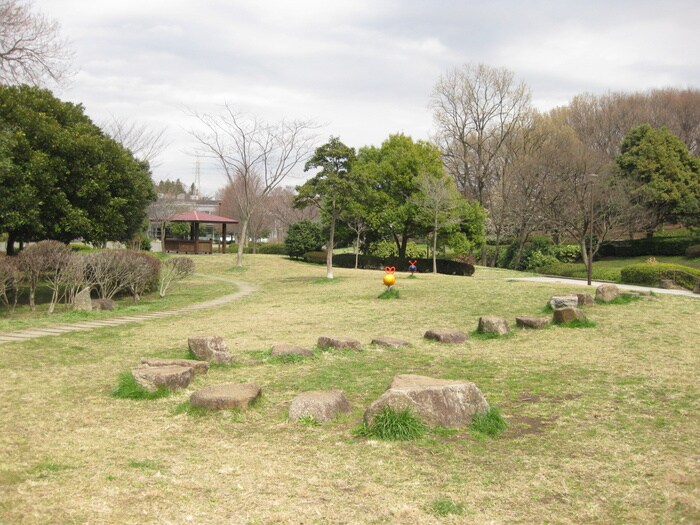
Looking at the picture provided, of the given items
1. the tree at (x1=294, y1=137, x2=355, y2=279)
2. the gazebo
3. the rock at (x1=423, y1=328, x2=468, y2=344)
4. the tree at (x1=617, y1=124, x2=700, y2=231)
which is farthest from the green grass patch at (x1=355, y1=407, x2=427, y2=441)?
the gazebo

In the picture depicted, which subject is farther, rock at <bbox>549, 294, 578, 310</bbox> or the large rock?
rock at <bbox>549, 294, 578, 310</bbox>

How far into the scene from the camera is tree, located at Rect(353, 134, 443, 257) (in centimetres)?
3088

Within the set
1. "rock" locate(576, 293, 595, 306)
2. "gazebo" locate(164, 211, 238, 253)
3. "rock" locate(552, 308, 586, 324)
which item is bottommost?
"rock" locate(552, 308, 586, 324)

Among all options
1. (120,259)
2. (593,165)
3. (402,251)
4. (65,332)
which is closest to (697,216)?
(593,165)

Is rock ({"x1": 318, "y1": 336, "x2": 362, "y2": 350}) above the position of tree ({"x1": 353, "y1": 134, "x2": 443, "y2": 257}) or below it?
below

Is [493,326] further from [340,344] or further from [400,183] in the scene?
[400,183]

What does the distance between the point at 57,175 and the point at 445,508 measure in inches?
627

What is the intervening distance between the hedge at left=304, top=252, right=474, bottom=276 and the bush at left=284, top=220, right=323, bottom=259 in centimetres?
88

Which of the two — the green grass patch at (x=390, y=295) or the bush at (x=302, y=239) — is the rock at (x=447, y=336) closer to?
the green grass patch at (x=390, y=295)

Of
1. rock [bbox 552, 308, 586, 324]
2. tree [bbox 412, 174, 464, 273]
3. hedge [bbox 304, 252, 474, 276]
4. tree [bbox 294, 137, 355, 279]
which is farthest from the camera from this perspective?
hedge [bbox 304, 252, 474, 276]

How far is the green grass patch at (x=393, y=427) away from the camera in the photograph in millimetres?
4258

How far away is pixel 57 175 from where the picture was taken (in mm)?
15938

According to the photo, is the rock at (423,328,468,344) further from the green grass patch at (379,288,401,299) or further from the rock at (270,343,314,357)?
the green grass patch at (379,288,401,299)

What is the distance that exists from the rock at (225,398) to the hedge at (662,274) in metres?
18.2
